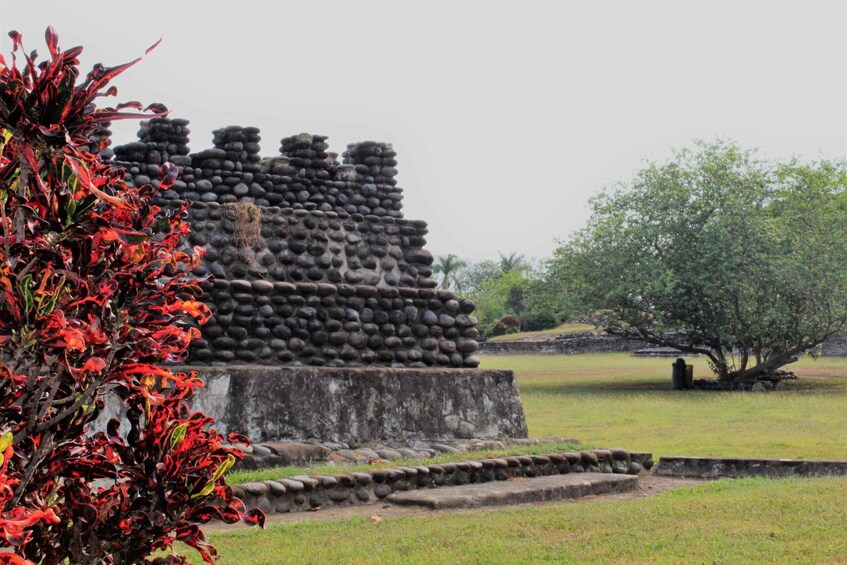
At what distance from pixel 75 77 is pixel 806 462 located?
924 centimetres

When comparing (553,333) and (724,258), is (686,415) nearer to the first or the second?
(724,258)

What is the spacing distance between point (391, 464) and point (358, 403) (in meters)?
1.35

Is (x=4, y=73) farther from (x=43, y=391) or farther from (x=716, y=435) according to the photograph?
(x=716, y=435)

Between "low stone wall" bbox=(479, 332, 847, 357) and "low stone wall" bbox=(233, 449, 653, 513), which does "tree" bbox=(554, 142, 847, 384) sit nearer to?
"low stone wall" bbox=(233, 449, 653, 513)

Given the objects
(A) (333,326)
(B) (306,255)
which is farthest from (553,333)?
(A) (333,326)

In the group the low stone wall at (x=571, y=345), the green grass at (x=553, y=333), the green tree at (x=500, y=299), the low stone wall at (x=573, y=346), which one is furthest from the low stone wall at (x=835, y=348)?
the green tree at (x=500, y=299)

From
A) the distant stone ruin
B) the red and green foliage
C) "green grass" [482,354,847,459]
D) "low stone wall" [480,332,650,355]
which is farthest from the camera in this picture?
"low stone wall" [480,332,650,355]

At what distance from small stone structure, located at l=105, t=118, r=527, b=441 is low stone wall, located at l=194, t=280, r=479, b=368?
14 mm

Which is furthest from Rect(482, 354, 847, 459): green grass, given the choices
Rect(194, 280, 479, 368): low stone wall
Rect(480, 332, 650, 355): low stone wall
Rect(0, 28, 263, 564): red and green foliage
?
Rect(480, 332, 650, 355): low stone wall

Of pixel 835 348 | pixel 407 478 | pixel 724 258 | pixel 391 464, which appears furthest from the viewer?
pixel 835 348

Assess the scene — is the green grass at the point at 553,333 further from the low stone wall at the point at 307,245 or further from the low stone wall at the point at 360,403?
the low stone wall at the point at 360,403

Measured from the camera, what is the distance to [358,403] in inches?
448

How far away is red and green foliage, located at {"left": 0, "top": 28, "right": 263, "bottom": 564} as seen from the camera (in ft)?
8.46

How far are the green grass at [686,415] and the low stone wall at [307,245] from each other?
351cm
